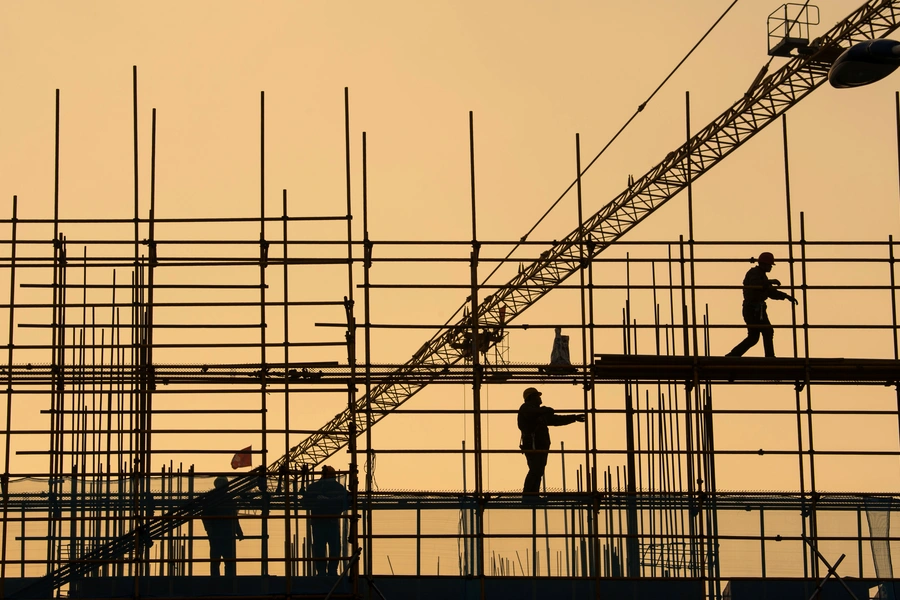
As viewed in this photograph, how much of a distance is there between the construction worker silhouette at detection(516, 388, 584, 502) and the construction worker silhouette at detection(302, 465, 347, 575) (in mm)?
2506

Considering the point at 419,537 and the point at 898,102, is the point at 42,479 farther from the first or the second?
the point at 898,102

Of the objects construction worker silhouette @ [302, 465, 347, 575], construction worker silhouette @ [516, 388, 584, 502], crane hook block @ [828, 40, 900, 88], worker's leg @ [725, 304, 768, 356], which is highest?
crane hook block @ [828, 40, 900, 88]

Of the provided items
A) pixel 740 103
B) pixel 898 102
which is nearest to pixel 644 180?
pixel 740 103

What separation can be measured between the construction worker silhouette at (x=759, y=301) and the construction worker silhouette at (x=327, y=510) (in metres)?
5.57

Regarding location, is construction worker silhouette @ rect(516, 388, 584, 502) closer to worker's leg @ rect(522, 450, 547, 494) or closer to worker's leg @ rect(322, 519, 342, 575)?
worker's leg @ rect(522, 450, 547, 494)

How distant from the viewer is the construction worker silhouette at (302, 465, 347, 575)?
1811 centimetres

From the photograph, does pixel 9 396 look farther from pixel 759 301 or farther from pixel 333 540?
pixel 759 301

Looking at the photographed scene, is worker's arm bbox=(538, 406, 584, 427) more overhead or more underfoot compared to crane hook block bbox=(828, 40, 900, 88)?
more underfoot

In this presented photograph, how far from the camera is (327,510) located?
18.2 m

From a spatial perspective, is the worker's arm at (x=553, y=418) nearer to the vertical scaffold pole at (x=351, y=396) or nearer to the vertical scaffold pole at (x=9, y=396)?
the vertical scaffold pole at (x=351, y=396)

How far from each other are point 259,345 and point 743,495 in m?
6.31

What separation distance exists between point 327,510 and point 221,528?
1.43m

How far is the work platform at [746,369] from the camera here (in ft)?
61.5

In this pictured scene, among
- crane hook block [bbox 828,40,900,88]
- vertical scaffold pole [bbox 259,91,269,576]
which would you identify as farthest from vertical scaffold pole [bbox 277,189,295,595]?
crane hook block [bbox 828,40,900,88]
